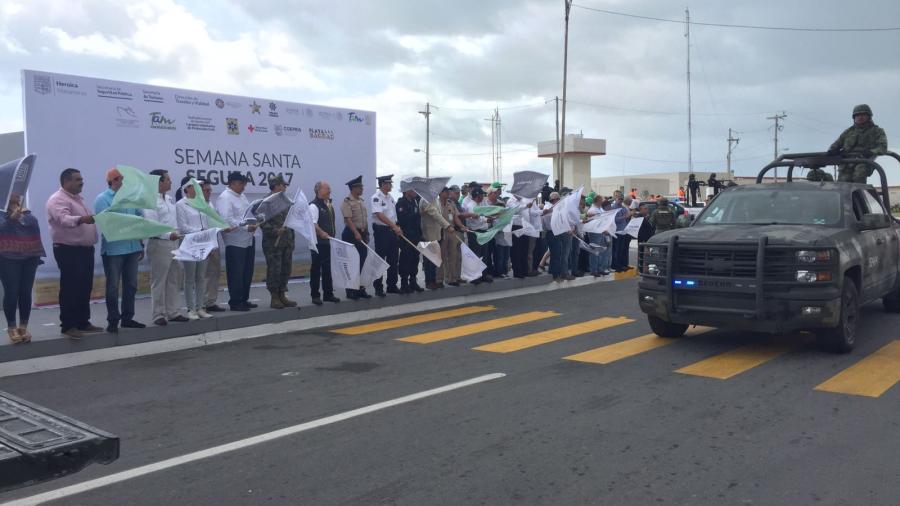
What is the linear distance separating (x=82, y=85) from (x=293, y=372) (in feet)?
22.5

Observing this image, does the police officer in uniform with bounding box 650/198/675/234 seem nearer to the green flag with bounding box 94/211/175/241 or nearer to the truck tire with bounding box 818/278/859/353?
the truck tire with bounding box 818/278/859/353

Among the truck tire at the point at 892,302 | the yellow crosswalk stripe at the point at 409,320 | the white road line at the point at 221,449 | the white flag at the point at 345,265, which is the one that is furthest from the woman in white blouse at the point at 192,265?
the truck tire at the point at 892,302

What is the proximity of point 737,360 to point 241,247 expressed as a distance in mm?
6950

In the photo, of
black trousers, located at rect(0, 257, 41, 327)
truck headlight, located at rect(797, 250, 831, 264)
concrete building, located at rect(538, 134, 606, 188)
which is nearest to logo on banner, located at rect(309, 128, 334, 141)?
black trousers, located at rect(0, 257, 41, 327)

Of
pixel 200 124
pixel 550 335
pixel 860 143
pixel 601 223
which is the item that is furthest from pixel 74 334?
pixel 860 143

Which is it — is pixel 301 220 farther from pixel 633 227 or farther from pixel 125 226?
pixel 633 227

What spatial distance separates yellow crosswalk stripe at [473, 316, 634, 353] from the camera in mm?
9039

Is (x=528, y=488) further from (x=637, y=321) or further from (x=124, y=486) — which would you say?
(x=637, y=321)

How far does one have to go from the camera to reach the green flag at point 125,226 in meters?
8.77

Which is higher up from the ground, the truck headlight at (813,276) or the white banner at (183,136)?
the white banner at (183,136)

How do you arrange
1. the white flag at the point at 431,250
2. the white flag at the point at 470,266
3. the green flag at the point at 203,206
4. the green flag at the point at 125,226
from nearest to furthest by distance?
1. the green flag at the point at 125,226
2. the green flag at the point at 203,206
3. the white flag at the point at 431,250
4. the white flag at the point at 470,266

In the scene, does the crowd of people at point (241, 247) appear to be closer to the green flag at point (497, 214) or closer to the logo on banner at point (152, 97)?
the green flag at point (497, 214)

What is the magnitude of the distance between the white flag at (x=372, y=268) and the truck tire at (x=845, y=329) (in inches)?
261

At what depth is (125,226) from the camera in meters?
8.94
